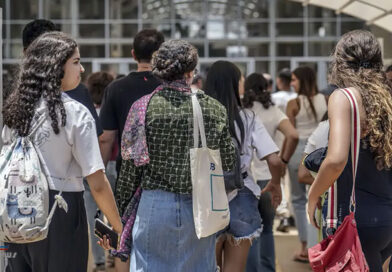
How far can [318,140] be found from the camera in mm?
4961

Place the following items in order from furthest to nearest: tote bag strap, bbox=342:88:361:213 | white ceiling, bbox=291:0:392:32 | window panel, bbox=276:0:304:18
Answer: window panel, bbox=276:0:304:18 < white ceiling, bbox=291:0:392:32 < tote bag strap, bbox=342:88:361:213

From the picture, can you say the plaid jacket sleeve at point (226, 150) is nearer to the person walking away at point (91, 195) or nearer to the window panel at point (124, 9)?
the person walking away at point (91, 195)

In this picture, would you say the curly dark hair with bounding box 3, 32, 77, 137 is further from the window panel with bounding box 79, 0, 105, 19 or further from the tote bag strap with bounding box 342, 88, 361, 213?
the window panel with bounding box 79, 0, 105, 19

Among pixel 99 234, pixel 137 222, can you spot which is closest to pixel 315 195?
pixel 137 222

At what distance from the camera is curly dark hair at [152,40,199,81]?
13.6 feet

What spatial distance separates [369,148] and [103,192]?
4.51 feet

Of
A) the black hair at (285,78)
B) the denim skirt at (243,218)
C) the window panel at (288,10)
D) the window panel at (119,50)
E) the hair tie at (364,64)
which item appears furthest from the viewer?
the window panel at (288,10)

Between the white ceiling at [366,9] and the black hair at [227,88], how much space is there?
350 cm

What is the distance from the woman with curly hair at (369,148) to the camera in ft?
12.4

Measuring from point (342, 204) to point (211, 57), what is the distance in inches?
788

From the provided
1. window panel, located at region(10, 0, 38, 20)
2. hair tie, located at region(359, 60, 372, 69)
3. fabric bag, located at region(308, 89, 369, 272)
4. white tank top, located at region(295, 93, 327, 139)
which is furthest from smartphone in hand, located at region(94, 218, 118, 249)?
window panel, located at region(10, 0, 38, 20)

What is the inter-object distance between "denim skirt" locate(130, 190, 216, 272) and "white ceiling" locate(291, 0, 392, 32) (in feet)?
16.1

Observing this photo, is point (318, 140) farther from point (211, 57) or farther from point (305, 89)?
point (211, 57)

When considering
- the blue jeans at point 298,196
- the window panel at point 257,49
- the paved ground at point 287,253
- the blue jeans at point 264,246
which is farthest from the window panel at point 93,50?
the blue jeans at point 264,246
